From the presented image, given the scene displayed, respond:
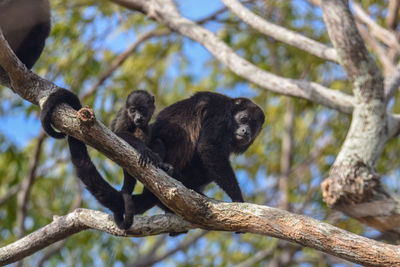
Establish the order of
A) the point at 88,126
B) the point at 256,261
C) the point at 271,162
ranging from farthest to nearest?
the point at 271,162 < the point at 256,261 < the point at 88,126

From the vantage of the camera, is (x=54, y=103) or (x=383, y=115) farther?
(x=383, y=115)

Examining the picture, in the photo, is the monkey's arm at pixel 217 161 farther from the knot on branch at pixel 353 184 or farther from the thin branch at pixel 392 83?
the thin branch at pixel 392 83

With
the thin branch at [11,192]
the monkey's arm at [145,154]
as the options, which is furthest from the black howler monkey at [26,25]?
the thin branch at [11,192]

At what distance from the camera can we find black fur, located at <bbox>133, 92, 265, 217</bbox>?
4.77 meters

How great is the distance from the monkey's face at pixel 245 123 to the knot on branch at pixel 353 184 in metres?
0.98

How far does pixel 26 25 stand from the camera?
16.3 ft

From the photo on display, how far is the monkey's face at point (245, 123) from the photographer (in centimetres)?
536

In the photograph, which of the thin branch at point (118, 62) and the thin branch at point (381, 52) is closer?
the thin branch at point (381, 52)

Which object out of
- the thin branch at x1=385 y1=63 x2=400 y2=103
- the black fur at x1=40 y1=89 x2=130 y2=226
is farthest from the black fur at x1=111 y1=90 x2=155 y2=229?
the thin branch at x1=385 y1=63 x2=400 y2=103

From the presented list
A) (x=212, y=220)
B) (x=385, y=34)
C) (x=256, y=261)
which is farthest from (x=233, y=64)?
(x=256, y=261)

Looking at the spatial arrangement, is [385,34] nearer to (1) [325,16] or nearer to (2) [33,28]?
(1) [325,16]

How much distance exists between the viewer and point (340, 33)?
219 inches

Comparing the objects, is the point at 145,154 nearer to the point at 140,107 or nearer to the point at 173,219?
the point at 173,219

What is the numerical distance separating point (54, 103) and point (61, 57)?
5.21 m
